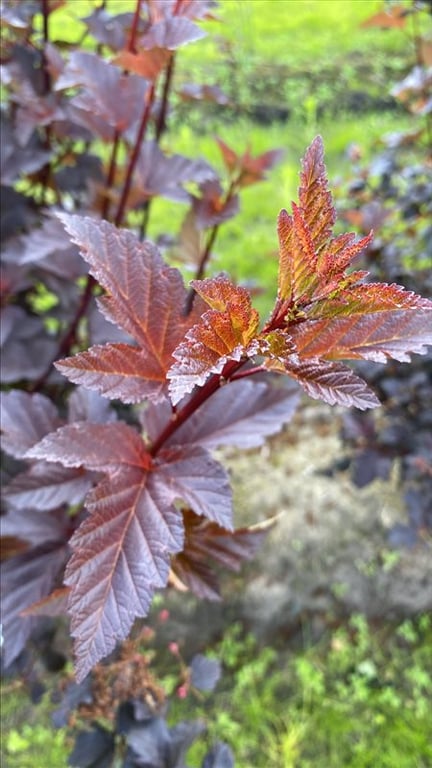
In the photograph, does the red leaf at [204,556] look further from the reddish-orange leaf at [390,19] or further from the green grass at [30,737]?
the reddish-orange leaf at [390,19]

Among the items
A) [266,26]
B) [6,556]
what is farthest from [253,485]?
[266,26]

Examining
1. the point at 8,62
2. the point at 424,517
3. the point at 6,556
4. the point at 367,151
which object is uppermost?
the point at 8,62

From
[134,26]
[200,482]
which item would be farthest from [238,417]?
[134,26]

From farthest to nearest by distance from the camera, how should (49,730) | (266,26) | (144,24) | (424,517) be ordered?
(266,26), (424,517), (49,730), (144,24)

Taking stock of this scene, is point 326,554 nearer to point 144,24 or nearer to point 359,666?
point 359,666

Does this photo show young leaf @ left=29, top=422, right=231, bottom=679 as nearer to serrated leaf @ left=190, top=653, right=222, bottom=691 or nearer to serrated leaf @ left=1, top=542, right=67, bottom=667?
serrated leaf @ left=1, top=542, right=67, bottom=667

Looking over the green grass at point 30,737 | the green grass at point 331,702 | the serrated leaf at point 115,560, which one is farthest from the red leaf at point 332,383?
the green grass at point 331,702
